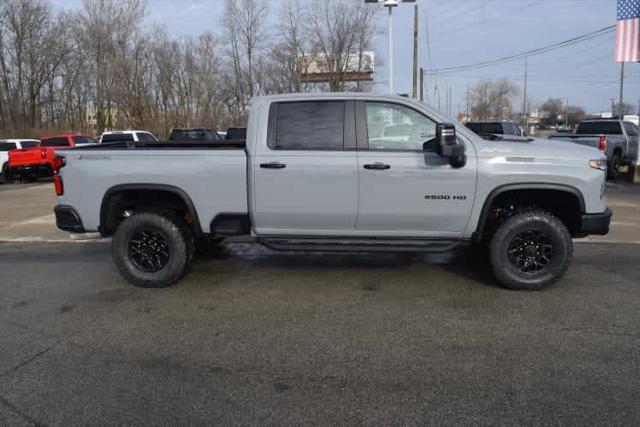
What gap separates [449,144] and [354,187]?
102cm

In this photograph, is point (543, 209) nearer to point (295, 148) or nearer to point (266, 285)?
point (295, 148)

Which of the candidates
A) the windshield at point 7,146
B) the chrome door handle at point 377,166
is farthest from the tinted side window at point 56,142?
the chrome door handle at point 377,166

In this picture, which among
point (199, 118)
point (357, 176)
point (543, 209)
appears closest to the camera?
point (357, 176)

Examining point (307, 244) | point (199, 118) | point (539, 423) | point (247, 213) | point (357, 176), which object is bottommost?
point (539, 423)

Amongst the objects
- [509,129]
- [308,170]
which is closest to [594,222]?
[308,170]

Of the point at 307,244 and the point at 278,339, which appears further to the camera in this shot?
the point at 307,244

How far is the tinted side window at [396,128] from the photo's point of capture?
5301 millimetres

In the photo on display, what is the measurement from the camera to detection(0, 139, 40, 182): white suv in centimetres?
1984

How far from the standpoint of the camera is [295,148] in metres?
5.38

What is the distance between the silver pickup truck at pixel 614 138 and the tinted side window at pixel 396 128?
12.7 meters

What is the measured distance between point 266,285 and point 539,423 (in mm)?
3395

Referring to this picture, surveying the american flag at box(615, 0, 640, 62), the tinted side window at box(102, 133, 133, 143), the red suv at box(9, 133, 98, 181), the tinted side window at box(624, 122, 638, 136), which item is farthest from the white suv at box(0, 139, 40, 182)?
the tinted side window at box(624, 122, 638, 136)

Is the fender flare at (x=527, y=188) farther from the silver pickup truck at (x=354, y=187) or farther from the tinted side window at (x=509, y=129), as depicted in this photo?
the tinted side window at (x=509, y=129)

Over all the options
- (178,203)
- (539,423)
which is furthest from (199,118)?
(539,423)
